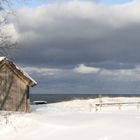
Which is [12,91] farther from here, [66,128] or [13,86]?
[66,128]

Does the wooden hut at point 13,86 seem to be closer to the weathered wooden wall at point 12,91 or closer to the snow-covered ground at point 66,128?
the weathered wooden wall at point 12,91

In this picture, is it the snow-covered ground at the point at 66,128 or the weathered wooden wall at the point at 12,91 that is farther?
the weathered wooden wall at the point at 12,91

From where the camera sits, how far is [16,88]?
4219 cm

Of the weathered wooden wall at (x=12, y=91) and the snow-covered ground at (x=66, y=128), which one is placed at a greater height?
the weathered wooden wall at (x=12, y=91)

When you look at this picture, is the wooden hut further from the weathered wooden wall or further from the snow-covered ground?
the snow-covered ground

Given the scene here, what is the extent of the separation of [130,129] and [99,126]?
2.72m

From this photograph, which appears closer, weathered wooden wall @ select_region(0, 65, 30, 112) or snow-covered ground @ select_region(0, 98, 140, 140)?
snow-covered ground @ select_region(0, 98, 140, 140)

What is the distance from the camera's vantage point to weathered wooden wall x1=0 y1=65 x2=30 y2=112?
41531 millimetres

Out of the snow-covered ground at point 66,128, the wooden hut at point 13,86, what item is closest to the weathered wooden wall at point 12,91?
the wooden hut at point 13,86

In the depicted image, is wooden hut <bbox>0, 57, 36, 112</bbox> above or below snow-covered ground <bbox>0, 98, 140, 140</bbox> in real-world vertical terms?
above

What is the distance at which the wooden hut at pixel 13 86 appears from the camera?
41.5 m

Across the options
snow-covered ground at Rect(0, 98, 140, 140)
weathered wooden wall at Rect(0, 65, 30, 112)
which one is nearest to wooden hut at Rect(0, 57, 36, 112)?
weathered wooden wall at Rect(0, 65, 30, 112)

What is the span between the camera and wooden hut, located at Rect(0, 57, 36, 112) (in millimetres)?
41469

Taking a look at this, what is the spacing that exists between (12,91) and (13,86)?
461 mm
